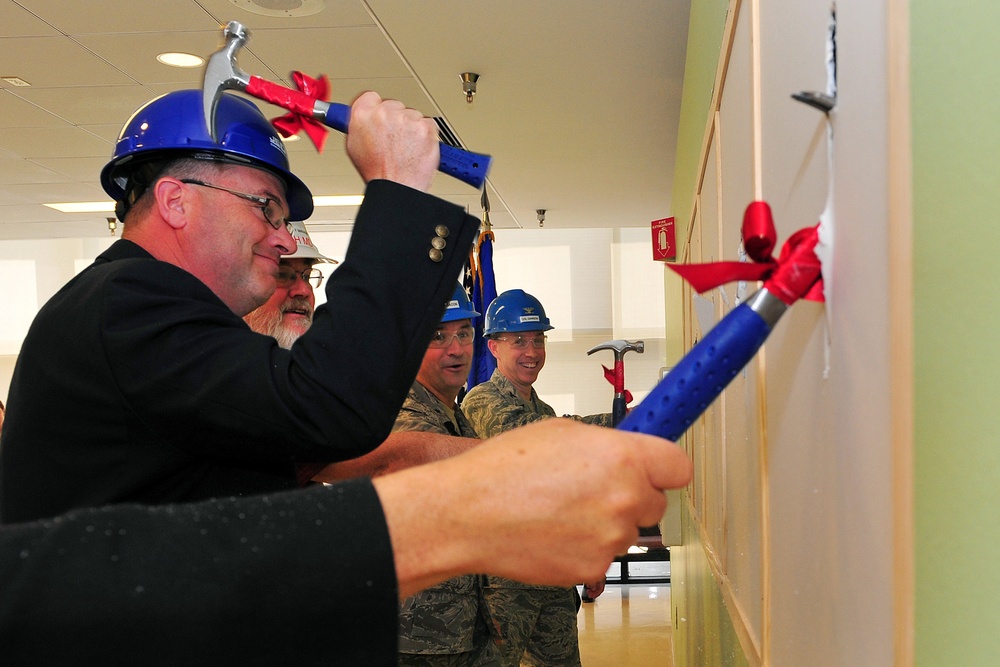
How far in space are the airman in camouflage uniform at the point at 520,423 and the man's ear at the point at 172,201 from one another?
7.62ft

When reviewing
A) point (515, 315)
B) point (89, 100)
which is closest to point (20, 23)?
point (89, 100)

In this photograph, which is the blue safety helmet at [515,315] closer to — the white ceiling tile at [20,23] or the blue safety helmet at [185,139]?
the white ceiling tile at [20,23]

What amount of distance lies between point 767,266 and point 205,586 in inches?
17.7

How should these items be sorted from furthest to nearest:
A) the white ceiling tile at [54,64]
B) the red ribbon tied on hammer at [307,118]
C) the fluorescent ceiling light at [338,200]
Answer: the fluorescent ceiling light at [338,200] → the white ceiling tile at [54,64] → the red ribbon tied on hammer at [307,118]

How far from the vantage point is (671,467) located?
0.56 metres

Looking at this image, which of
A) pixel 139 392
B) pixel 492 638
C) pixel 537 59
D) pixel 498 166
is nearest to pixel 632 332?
pixel 498 166

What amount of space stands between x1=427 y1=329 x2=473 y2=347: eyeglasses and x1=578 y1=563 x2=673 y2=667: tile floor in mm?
2290

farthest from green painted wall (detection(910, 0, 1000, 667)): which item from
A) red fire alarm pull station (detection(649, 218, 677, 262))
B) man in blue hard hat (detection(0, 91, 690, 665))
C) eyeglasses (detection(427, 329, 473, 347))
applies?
red fire alarm pull station (detection(649, 218, 677, 262))

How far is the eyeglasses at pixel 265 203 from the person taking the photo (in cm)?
128

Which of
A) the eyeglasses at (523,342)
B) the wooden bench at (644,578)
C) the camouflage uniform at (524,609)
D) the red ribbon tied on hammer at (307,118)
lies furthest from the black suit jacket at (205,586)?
the wooden bench at (644,578)

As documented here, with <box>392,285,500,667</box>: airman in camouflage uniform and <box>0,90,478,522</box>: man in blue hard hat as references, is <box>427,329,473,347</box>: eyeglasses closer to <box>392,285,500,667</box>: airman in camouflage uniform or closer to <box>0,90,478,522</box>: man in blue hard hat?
<box>392,285,500,667</box>: airman in camouflage uniform

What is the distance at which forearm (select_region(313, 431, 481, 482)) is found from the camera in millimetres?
1681

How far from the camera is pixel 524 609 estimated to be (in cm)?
375

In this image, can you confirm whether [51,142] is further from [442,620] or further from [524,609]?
[442,620]
